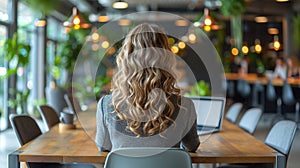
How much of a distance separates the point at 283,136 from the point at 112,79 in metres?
1.38

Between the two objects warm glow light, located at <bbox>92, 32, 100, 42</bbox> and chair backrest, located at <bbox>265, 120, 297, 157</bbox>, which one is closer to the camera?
chair backrest, located at <bbox>265, 120, 297, 157</bbox>

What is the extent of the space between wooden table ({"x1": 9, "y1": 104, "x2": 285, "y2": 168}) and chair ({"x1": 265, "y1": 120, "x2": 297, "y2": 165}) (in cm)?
18

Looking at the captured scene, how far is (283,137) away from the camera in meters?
3.25

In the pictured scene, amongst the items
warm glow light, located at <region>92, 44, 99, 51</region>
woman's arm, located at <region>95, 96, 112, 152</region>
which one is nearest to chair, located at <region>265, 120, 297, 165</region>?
woman's arm, located at <region>95, 96, 112, 152</region>

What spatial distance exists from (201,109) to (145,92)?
5.19 ft

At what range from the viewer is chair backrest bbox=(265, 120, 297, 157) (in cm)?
315

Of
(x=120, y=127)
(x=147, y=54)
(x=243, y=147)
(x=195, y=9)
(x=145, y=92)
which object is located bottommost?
(x=243, y=147)

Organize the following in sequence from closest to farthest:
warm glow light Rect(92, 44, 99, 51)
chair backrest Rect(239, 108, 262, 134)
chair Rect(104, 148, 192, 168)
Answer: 1. chair Rect(104, 148, 192, 168)
2. chair backrest Rect(239, 108, 262, 134)
3. warm glow light Rect(92, 44, 99, 51)

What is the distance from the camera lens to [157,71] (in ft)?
7.72

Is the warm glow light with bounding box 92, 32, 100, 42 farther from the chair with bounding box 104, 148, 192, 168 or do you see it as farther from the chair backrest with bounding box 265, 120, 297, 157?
the chair with bounding box 104, 148, 192, 168

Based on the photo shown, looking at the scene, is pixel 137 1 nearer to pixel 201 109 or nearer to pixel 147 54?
pixel 201 109

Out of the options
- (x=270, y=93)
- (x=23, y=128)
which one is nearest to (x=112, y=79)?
(x=23, y=128)

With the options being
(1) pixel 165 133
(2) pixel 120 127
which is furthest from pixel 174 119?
(2) pixel 120 127

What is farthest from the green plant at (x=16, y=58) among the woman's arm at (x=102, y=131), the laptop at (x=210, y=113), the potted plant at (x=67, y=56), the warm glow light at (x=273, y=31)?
the warm glow light at (x=273, y=31)
